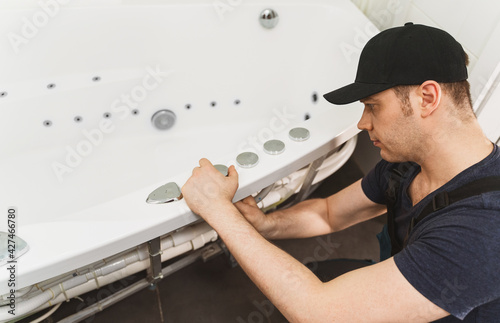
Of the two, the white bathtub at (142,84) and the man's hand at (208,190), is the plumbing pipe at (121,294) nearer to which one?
the white bathtub at (142,84)

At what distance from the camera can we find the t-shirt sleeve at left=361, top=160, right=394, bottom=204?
101cm

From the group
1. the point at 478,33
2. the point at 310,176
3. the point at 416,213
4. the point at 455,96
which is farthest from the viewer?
the point at 310,176

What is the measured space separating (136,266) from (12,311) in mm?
311

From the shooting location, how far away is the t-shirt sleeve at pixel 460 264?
2.18ft

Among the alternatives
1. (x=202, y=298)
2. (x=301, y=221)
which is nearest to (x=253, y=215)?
(x=301, y=221)

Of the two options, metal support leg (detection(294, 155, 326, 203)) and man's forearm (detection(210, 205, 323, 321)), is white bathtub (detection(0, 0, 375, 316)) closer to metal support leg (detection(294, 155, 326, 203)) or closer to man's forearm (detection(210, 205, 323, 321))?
metal support leg (detection(294, 155, 326, 203))

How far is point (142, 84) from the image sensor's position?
165cm

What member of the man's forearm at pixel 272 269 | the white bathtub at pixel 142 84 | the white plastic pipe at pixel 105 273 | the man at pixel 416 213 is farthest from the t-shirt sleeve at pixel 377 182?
the white plastic pipe at pixel 105 273

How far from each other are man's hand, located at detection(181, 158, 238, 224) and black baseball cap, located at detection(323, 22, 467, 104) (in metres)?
0.32

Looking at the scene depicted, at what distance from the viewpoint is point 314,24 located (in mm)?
1633

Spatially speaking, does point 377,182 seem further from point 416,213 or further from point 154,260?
point 154,260

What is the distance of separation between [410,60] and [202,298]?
1.04 meters

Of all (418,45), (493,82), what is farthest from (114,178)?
(493,82)

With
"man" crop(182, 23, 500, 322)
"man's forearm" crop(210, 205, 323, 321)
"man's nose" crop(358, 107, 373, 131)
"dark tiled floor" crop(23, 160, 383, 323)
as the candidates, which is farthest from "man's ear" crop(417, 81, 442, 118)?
"dark tiled floor" crop(23, 160, 383, 323)
